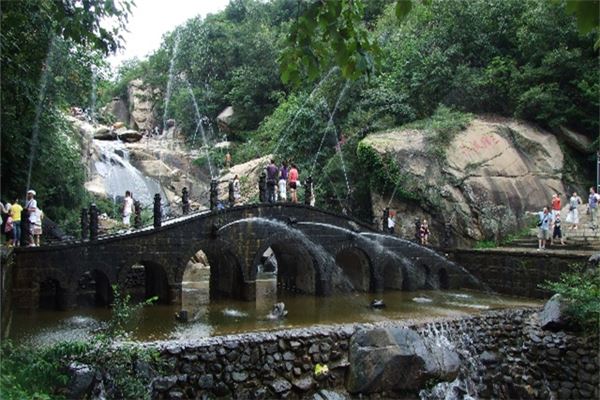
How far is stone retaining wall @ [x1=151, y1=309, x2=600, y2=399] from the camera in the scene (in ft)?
34.3

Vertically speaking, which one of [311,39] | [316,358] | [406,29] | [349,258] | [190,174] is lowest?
[316,358]

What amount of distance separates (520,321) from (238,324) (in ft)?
23.9

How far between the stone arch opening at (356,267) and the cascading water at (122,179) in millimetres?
13341

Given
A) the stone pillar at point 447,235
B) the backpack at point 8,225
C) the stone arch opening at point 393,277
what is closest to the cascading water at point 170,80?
the stone pillar at point 447,235

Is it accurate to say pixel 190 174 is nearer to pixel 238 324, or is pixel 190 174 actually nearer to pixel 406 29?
pixel 406 29

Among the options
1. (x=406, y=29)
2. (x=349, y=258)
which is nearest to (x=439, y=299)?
(x=349, y=258)

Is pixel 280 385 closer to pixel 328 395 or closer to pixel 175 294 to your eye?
pixel 328 395

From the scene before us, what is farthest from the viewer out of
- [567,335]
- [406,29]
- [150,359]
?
[406,29]

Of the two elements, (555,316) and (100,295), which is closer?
(555,316)

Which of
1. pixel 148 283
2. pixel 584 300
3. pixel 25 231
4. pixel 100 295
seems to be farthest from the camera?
pixel 148 283

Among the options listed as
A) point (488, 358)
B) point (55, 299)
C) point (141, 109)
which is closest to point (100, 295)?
point (55, 299)

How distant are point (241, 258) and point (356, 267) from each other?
18.2 ft

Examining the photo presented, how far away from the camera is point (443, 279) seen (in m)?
21.6

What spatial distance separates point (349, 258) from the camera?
21.5 m
